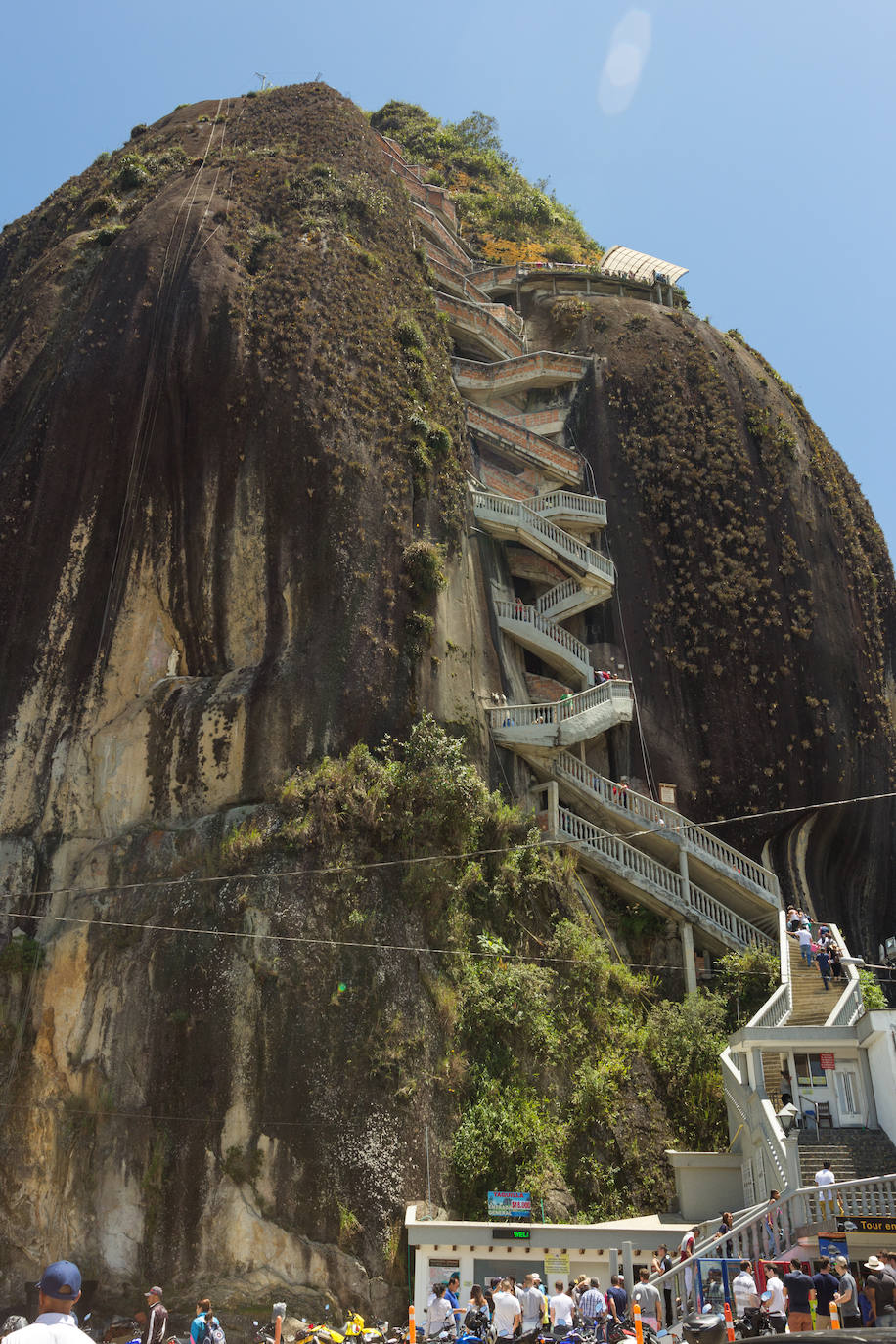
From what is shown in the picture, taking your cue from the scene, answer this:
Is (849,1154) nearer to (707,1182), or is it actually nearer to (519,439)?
(707,1182)

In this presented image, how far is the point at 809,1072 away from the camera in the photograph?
64.4ft

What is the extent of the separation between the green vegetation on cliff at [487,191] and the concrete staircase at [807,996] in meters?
32.3

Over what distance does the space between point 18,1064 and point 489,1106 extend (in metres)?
8.45

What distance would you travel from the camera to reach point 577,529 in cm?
3431

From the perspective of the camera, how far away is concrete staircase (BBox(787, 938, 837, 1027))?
21547 mm

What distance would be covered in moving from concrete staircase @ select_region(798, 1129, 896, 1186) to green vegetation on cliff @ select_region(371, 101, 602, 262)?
37458 millimetres

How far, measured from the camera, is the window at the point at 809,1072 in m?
19.5

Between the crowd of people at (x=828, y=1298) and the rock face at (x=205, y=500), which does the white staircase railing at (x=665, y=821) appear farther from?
the crowd of people at (x=828, y=1298)

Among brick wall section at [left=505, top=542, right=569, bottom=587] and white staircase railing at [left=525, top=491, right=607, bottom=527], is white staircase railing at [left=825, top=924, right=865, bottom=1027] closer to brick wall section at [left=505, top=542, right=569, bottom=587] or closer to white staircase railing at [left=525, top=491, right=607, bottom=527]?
brick wall section at [left=505, top=542, right=569, bottom=587]

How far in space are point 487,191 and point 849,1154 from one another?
155 ft

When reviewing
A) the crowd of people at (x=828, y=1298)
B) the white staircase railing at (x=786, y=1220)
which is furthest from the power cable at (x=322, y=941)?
the crowd of people at (x=828, y=1298)

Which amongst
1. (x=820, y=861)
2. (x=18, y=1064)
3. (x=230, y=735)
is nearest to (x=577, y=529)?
Result: (x=820, y=861)

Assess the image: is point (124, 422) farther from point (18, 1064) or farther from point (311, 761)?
point (18, 1064)

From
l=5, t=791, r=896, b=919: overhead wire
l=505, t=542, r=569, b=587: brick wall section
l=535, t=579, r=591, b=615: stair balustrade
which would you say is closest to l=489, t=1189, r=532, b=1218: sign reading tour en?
l=5, t=791, r=896, b=919: overhead wire
